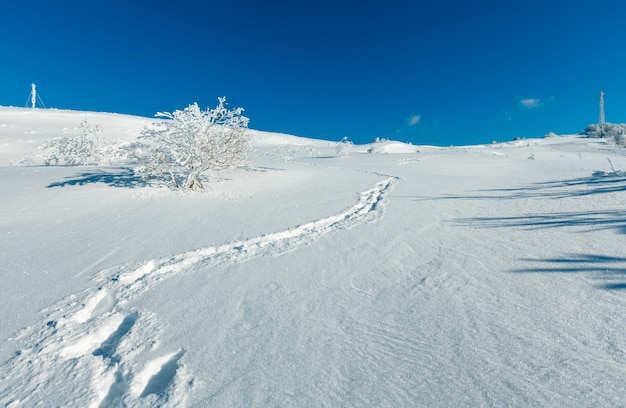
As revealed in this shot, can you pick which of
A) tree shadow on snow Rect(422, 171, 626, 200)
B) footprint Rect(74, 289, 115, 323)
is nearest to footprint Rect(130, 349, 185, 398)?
footprint Rect(74, 289, 115, 323)

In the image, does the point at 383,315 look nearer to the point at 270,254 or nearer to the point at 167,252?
the point at 270,254

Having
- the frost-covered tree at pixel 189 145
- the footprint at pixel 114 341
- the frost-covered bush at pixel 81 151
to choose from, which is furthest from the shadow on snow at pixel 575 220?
the frost-covered bush at pixel 81 151

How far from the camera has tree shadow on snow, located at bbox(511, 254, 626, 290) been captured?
264 cm

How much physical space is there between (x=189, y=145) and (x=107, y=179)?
1978 millimetres

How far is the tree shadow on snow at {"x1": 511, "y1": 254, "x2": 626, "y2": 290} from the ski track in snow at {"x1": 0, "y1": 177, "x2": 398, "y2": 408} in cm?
263

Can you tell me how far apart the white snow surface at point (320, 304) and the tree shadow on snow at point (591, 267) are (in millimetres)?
19

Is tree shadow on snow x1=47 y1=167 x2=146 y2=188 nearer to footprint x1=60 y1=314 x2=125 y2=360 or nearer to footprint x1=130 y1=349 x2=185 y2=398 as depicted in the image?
footprint x1=60 y1=314 x2=125 y2=360

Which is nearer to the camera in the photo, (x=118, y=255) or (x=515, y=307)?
(x=515, y=307)

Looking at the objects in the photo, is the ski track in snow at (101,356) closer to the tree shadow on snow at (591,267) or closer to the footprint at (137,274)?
the footprint at (137,274)

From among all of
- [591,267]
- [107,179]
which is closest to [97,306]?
[591,267]

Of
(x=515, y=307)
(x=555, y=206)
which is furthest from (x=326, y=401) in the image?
(x=555, y=206)

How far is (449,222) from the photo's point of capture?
455 centimetres

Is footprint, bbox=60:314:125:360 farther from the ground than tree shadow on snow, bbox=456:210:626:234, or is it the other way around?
footprint, bbox=60:314:125:360

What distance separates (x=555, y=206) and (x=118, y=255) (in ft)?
17.2
